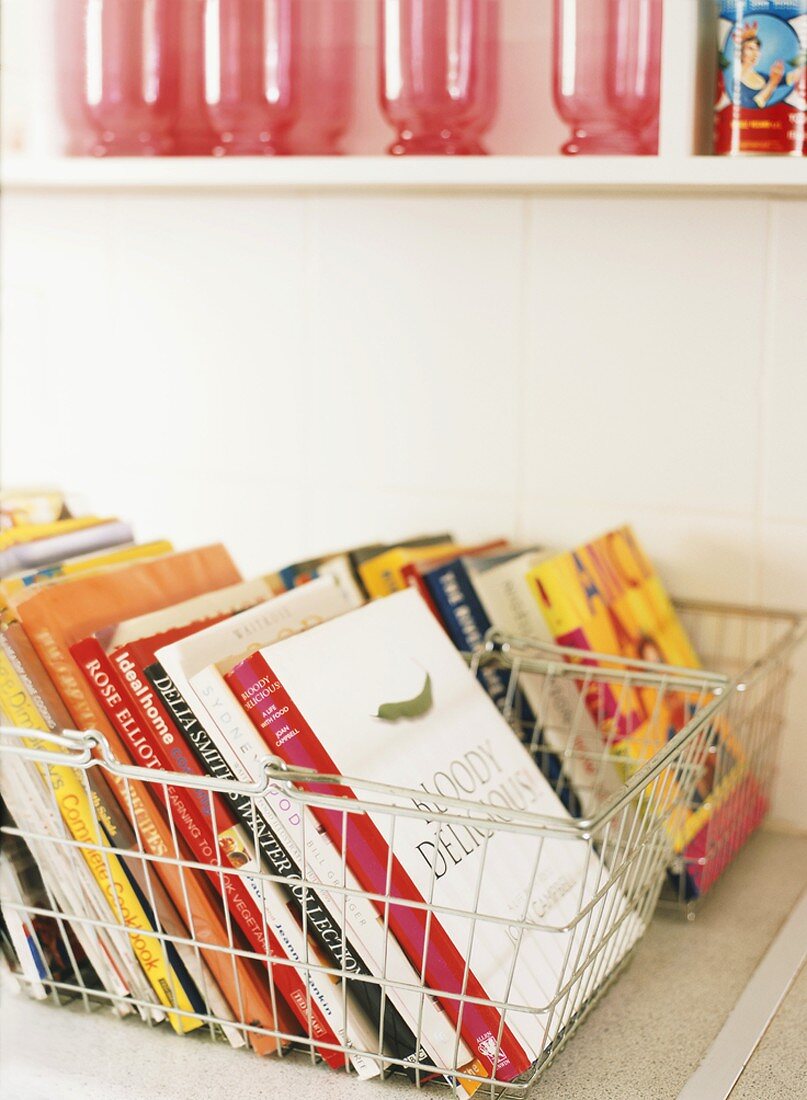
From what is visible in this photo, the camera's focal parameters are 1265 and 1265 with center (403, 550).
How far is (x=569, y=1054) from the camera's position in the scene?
0.74 meters

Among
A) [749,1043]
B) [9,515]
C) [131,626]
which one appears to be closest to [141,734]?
[131,626]

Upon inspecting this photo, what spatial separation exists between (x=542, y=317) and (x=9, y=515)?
49cm

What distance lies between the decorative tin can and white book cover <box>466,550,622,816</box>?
0.35 metres

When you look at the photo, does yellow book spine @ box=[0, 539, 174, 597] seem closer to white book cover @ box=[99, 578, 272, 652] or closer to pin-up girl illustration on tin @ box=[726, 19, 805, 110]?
white book cover @ box=[99, 578, 272, 652]

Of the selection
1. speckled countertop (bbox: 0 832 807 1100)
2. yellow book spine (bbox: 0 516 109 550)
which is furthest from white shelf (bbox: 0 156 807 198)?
speckled countertop (bbox: 0 832 807 1100)

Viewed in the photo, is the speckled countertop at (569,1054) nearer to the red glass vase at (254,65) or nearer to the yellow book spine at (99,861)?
the yellow book spine at (99,861)

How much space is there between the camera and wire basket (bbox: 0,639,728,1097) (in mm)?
665

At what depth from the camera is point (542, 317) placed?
3.64ft

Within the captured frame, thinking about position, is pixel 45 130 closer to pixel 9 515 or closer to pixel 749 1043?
pixel 9 515

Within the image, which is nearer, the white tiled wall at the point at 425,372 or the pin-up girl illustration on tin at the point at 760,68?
the pin-up girl illustration on tin at the point at 760,68

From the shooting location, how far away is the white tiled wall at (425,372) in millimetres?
1049

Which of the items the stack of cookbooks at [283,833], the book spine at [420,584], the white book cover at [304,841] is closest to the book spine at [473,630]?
the book spine at [420,584]

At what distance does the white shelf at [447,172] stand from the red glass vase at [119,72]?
1.9 inches

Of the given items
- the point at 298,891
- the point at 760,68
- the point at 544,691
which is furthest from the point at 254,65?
the point at 298,891
